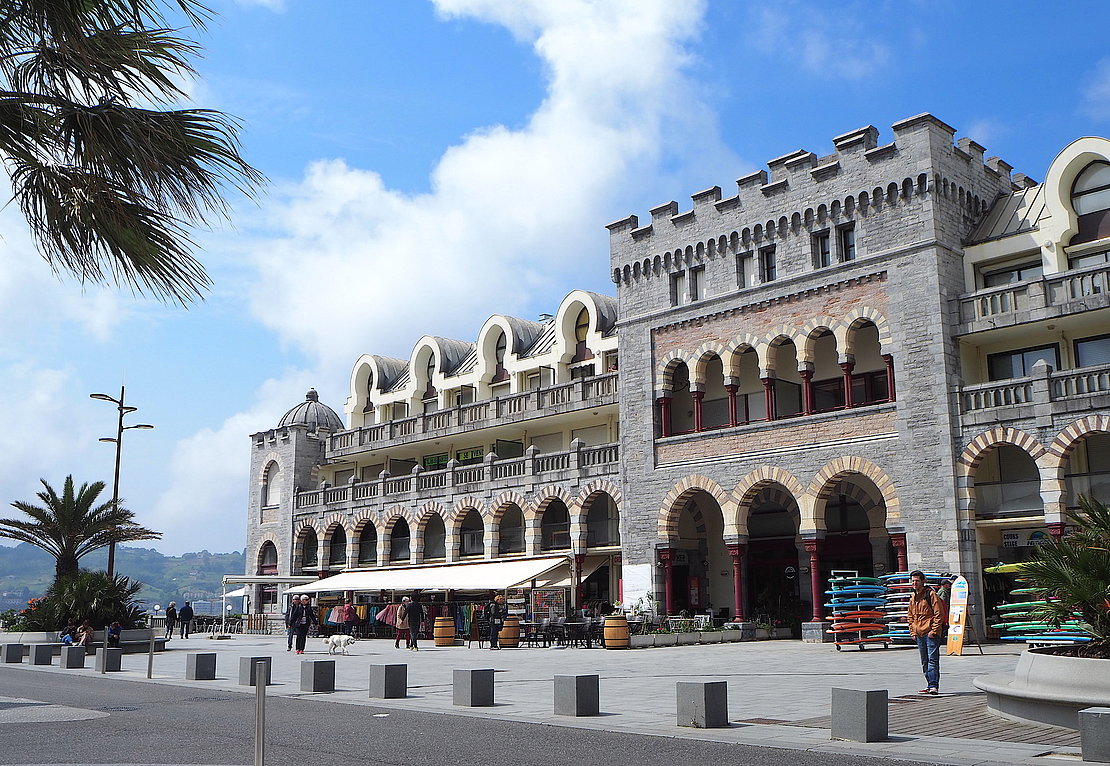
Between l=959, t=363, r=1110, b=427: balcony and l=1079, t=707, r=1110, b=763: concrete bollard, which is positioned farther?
l=959, t=363, r=1110, b=427: balcony

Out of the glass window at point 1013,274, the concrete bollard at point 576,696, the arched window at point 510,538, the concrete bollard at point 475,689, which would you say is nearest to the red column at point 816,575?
the glass window at point 1013,274

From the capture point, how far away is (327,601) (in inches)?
1753

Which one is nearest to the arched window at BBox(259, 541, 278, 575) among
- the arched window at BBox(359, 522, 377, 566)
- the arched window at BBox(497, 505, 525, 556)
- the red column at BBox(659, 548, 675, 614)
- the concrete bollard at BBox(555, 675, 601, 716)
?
the arched window at BBox(359, 522, 377, 566)

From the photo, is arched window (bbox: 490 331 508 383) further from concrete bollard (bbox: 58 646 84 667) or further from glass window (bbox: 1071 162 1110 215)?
glass window (bbox: 1071 162 1110 215)

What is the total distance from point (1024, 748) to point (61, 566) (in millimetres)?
31386

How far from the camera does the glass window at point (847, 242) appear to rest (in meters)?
29.6

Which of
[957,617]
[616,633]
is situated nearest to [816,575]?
[616,633]

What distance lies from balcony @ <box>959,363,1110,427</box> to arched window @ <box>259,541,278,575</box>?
33663mm

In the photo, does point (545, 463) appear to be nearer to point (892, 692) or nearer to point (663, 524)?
point (663, 524)

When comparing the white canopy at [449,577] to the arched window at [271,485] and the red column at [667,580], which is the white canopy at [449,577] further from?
the arched window at [271,485]

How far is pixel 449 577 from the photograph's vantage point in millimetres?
34062

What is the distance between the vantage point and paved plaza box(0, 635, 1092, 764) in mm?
10336

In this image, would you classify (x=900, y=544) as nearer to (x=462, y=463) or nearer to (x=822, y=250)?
(x=822, y=250)

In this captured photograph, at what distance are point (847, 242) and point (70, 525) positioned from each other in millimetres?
25174
